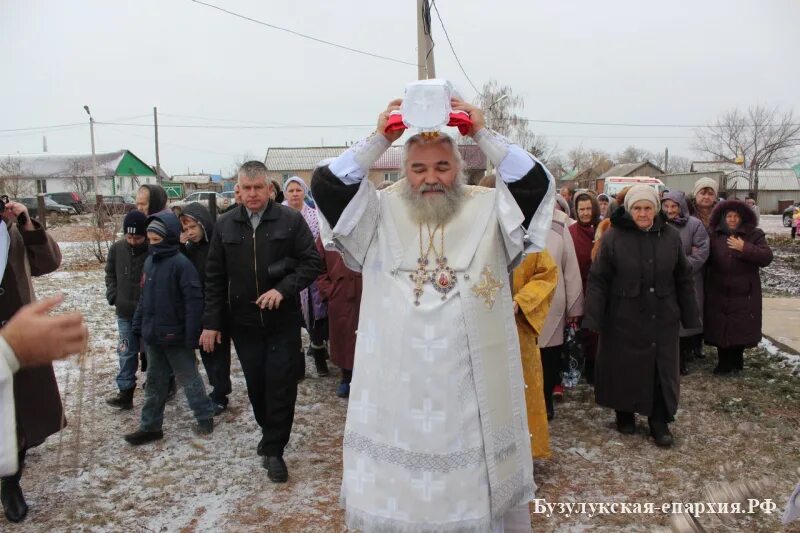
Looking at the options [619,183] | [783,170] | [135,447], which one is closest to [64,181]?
[619,183]

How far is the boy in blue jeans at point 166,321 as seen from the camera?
446 centimetres

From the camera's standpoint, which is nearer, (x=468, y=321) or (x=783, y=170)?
(x=468, y=321)

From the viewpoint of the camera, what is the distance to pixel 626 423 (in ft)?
15.2

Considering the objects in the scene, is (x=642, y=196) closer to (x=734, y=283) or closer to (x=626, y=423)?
(x=626, y=423)

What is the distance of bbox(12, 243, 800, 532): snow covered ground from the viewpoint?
11.4 feet

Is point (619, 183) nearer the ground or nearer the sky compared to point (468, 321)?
nearer the sky

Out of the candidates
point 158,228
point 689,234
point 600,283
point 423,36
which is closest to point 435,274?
point 600,283

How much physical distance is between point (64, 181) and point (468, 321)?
57.9 metres

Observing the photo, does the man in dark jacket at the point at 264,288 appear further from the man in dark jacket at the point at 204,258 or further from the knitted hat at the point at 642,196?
the knitted hat at the point at 642,196

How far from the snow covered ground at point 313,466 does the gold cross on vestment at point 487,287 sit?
66.3 inches

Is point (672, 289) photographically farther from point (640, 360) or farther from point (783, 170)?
point (783, 170)

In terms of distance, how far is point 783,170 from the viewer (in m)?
A: 59.8

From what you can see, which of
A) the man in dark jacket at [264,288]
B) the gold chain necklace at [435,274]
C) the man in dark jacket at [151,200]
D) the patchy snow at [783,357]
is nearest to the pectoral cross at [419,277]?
the gold chain necklace at [435,274]

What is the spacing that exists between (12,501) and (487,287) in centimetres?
311
